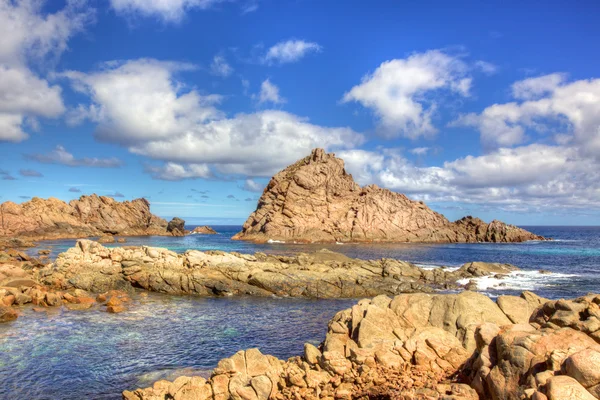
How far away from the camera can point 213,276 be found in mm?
42312

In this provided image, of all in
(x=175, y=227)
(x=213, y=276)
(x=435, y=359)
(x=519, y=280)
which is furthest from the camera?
(x=175, y=227)

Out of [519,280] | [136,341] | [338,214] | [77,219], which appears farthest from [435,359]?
[77,219]

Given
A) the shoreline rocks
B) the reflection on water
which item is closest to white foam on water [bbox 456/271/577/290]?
the reflection on water

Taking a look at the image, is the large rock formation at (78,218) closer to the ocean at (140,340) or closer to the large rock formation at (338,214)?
the large rock formation at (338,214)

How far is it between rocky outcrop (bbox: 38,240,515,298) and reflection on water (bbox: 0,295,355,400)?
4.24m

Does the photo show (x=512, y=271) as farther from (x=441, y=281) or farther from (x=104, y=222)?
(x=104, y=222)

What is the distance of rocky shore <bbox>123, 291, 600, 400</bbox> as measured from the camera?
32.8 ft

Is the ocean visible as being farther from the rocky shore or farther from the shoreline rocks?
the shoreline rocks

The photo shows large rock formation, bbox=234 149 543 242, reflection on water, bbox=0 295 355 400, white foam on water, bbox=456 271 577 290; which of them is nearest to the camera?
reflection on water, bbox=0 295 355 400

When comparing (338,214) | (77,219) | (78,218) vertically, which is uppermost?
(338,214)

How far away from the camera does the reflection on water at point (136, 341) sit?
18531mm

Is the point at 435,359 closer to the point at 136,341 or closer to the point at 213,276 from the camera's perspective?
the point at 136,341

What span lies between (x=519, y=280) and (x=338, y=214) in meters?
81.6

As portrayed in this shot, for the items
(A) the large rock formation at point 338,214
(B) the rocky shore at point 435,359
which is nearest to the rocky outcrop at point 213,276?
(B) the rocky shore at point 435,359
